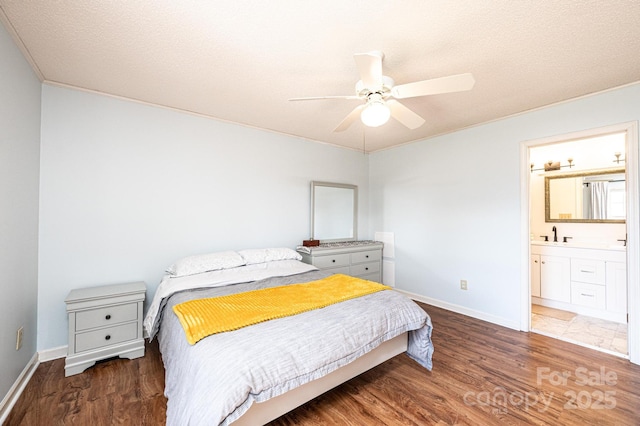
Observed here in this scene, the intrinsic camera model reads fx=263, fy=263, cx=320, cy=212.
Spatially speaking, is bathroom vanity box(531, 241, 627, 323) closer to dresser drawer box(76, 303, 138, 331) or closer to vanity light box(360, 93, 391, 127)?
vanity light box(360, 93, 391, 127)

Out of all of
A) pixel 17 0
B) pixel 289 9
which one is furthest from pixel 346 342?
pixel 17 0

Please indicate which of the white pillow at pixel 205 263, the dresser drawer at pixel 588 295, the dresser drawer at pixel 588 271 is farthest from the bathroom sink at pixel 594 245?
the white pillow at pixel 205 263

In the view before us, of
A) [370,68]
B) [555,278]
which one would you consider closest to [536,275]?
[555,278]

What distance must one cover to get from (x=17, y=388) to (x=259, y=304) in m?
1.75

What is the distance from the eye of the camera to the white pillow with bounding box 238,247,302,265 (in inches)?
116

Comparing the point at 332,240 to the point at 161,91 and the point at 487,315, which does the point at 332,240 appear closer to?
the point at 487,315

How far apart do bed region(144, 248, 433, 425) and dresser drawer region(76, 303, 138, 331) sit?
209 millimetres

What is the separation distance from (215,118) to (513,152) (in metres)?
3.44

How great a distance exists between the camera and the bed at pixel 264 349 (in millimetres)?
1209

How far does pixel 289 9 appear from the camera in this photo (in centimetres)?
146

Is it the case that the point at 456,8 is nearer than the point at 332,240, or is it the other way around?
the point at 456,8

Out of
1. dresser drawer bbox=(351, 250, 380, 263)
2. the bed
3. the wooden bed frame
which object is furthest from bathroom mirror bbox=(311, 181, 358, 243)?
the wooden bed frame

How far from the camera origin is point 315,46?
1775 millimetres

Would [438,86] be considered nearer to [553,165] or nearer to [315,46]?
[315,46]
